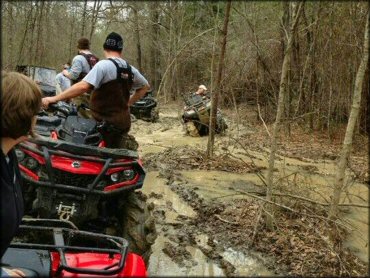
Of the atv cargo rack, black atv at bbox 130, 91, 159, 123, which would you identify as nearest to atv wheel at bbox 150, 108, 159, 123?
black atv at bbox 130, 91, 159, 123

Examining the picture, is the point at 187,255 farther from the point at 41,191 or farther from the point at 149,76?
the point at 149,76

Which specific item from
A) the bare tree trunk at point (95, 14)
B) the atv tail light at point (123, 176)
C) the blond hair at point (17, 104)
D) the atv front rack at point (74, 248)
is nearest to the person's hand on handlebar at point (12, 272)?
the atv front rack at point (74, 248)

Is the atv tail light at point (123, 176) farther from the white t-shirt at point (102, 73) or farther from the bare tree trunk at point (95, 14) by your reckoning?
the bare tree trunk at point (95, 14)

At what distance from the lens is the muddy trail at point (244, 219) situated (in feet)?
11.5

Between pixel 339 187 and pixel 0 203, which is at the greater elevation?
pixel 0 203

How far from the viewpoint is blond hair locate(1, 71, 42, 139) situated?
175 centimetres

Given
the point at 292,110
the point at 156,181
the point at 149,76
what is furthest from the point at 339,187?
the point at 149,76

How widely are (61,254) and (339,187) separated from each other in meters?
2.90

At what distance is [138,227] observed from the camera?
3793 mm

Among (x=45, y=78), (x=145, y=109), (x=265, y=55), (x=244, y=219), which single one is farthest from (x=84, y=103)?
(x=145, y=109)

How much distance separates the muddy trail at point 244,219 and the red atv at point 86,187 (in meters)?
0.44

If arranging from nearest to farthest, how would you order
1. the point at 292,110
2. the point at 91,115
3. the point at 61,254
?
1. the point at 61,254
2. the point at 91,115
3. the point at 292,110

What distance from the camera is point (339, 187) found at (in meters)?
4.28

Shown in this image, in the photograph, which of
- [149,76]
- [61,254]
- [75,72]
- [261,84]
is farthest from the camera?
[149,76]
